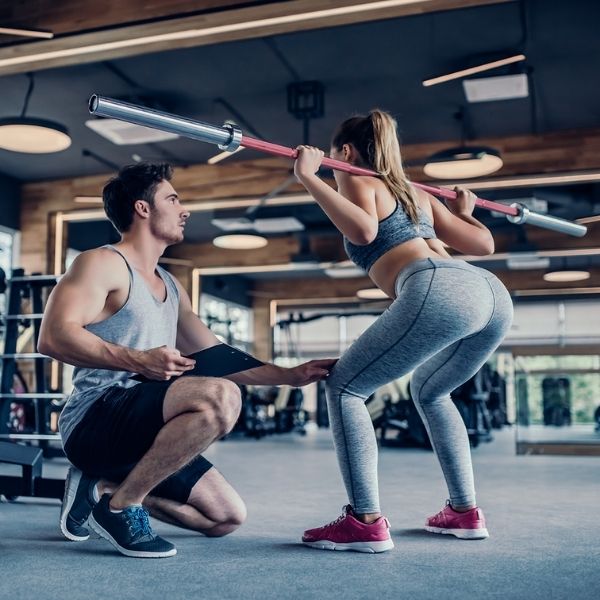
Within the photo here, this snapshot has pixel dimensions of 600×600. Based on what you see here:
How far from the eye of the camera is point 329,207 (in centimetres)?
172

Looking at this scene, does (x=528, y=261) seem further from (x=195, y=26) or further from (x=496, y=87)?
(x=195, y=26)

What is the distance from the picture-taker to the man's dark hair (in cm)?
201

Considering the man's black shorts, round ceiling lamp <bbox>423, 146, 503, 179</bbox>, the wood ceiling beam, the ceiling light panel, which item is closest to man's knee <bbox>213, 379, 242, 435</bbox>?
the man's black shorts

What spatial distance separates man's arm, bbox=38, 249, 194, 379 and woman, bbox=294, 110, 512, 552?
0.44 m

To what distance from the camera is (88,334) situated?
5.45ft

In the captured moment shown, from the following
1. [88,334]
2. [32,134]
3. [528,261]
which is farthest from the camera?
[528,261]

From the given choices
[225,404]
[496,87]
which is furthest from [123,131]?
[225,404]

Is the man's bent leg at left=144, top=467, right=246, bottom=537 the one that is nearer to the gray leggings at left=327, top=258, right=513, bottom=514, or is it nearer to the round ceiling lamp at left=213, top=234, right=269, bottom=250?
the gray leggings at left=327, top=258, right=513, bottom=514

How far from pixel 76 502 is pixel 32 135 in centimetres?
392

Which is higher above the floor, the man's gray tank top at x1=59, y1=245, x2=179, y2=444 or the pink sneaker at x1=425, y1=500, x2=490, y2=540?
the man's gray tank top at x1=59, y1=245, x2=179, y2=444

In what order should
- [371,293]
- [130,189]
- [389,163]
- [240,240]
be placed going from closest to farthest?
[389,163], [130,189], [240,240], [371,293]

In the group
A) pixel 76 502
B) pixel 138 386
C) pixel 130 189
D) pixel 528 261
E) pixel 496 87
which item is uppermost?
pixel 496 87

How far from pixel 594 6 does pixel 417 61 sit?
4.22ft

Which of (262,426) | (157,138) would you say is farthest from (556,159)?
(262,426)
